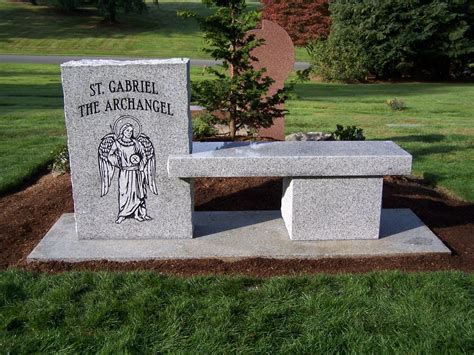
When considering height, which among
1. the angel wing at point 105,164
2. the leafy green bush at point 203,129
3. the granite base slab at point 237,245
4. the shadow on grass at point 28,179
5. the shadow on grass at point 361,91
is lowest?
the shadow on grass at point 361,91

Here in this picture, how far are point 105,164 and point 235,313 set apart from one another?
6.71 feet

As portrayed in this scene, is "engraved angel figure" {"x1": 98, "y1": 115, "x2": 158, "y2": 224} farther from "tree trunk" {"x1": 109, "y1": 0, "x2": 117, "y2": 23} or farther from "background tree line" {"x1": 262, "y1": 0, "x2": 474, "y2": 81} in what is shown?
"tree trunk" {"x1": 109, "y1": 0, "x2": 117, "y2": 23}

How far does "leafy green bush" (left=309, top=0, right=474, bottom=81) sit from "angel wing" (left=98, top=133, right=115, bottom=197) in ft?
62.6

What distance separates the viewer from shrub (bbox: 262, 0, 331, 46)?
28844 mm

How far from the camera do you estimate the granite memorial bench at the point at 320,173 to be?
15.9 feet

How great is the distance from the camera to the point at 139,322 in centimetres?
362

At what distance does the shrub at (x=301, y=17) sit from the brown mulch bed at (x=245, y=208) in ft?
76.1

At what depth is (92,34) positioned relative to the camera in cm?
3872

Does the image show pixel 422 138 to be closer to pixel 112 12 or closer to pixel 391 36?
pixel 391 36

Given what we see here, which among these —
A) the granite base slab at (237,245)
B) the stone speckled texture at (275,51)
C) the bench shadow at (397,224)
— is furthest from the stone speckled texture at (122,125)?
the stone speckled texture at (275,51)

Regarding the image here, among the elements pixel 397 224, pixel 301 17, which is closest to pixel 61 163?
pixel 397 224

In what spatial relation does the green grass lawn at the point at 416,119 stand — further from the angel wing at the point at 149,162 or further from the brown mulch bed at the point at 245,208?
the angel wing at the point at 149,162

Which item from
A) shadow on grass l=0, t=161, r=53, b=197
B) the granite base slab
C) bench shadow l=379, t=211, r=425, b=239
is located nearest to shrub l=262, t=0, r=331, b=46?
shadow on grass l=0, t=161, r=53, b=197

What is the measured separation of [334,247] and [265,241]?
0.65 metres
